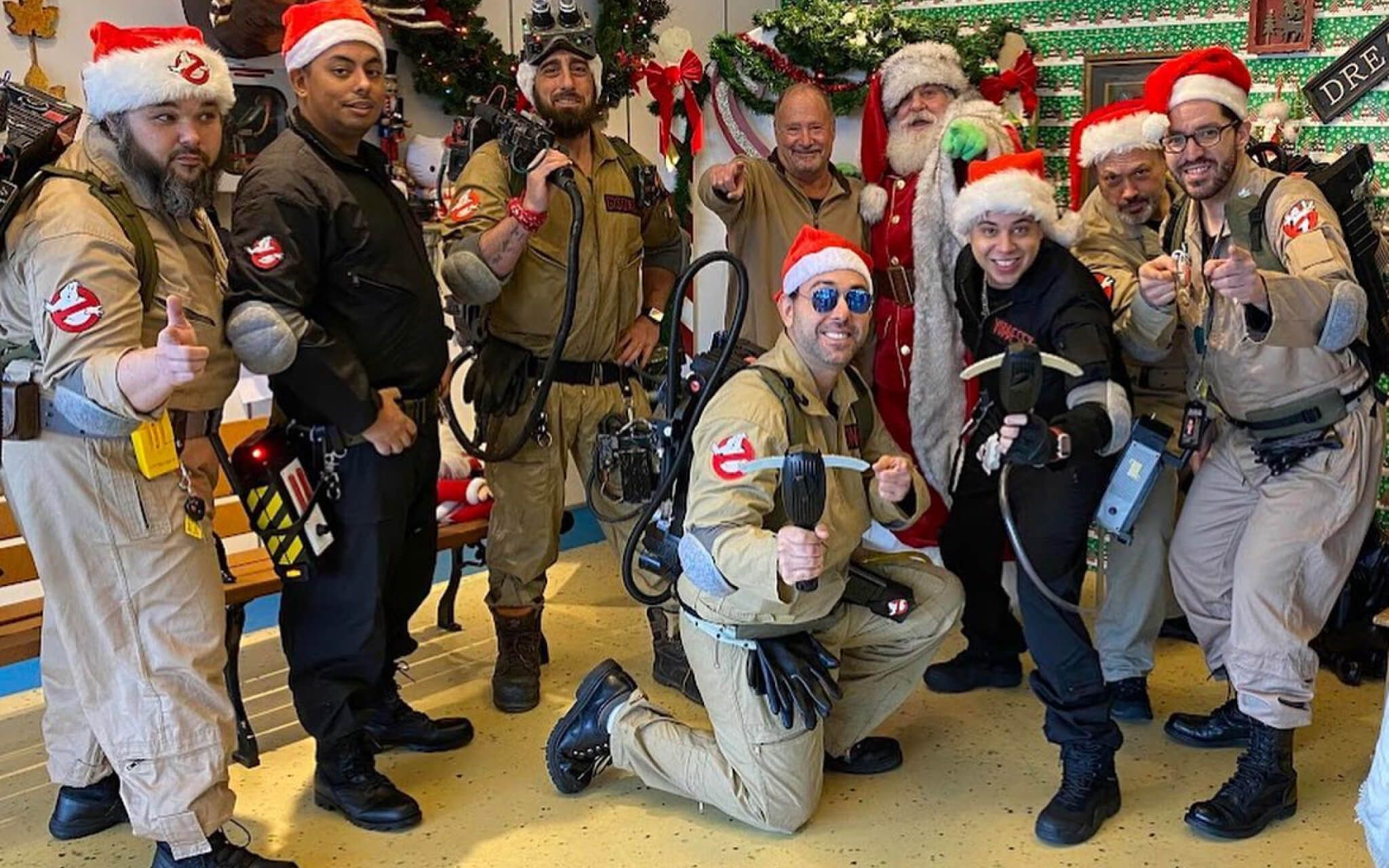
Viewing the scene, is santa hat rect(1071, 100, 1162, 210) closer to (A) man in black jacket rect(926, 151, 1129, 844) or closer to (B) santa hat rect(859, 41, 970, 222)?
(A) man in black jacket rect(926, 151, 1129, 844)

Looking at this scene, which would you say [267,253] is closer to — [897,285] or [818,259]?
[818,259]

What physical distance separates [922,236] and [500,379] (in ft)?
4.36

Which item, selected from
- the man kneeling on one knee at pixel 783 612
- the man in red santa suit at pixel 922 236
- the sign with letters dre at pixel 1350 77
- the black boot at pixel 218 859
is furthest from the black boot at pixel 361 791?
the sign with letters dre at pixel 1350 77

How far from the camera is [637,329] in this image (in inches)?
148

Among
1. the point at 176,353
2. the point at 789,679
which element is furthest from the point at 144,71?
the point at 789,679

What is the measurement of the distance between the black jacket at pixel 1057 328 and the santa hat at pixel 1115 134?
1.73 feet

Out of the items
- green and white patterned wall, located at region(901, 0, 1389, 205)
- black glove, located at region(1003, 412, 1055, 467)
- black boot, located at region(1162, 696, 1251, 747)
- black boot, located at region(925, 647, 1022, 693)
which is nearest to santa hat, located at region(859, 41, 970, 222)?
green and white patterned wall, located at region(901, 0, 1389, 205)

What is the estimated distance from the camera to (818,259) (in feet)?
9.64

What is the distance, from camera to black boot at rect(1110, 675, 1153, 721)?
360 centimetres

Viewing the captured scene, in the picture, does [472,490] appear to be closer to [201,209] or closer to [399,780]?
[399,780]

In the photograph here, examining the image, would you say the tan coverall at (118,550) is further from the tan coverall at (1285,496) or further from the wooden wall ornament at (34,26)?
the tan coverall at (1285,496)

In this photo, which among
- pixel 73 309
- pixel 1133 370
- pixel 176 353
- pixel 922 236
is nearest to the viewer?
pixel 176 353

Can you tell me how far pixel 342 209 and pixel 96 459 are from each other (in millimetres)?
793

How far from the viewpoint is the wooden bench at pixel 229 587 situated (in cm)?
308
